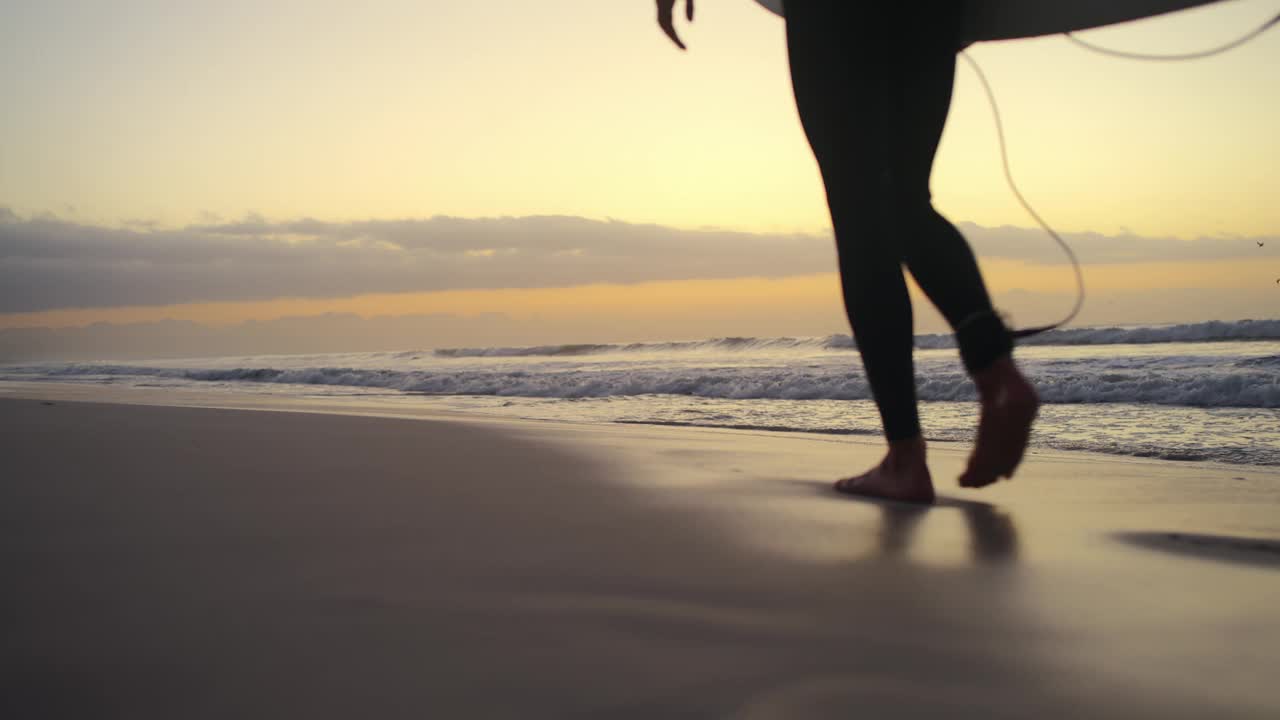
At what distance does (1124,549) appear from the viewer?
1.34 meters

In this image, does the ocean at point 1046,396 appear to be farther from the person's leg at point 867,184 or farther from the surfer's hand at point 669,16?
the surfer's hand at point 669,16

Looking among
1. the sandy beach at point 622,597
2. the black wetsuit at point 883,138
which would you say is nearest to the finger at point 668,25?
the black wetsuit at point 883,138

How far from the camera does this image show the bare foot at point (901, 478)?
5.98ft

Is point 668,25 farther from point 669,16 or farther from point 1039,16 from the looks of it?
point 1039,16

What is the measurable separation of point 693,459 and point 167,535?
1490mm

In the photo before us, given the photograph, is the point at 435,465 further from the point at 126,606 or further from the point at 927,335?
the point at 927,335

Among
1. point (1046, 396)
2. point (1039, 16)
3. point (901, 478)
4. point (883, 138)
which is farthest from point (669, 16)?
point (1046, 396)

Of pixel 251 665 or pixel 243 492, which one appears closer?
pixel 251 665

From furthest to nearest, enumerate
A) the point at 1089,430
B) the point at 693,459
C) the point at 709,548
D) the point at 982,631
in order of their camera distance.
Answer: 1. the point at 1089,430
2. the point at 693,459
3. the point at 709,548
4. the point at 982,631

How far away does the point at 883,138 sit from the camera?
1735 millimetres

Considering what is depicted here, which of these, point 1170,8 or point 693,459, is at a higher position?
point 1170,8

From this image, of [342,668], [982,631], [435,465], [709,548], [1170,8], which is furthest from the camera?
[435,465]

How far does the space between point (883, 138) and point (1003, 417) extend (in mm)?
598

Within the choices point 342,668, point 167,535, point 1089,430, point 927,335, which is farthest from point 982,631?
point 927,335
